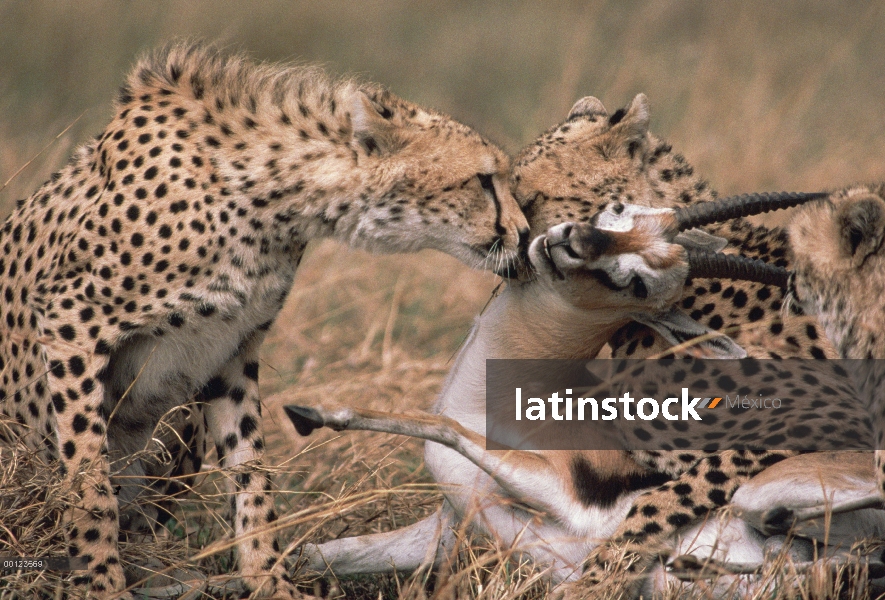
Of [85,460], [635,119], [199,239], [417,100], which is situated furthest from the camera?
[417,100]

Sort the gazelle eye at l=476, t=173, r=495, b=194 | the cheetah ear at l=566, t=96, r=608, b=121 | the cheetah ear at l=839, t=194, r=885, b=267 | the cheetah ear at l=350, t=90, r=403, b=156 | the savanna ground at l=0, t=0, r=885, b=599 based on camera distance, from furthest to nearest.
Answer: the cheetah ear at l=566, t=96, r=608, b=121 → the savanna ground at l=0, t=0, r=885, b=599 → the gazelle eye at l=476, t=173, r=495, b=194 → the cheetah ear at l=350, t=90, r=403, b=156 → the cheetah ear at l=839, t=194, r=885, b=267

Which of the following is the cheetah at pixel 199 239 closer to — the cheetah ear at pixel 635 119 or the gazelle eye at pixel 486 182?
the gazelle eye at pixel 486 182

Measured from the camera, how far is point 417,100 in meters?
8.67

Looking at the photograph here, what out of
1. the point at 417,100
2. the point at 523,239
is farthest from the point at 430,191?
the point at 417,100

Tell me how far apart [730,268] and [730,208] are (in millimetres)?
178

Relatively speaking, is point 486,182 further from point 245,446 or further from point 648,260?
point 245,446

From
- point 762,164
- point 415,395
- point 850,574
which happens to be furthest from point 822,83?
point 850,574

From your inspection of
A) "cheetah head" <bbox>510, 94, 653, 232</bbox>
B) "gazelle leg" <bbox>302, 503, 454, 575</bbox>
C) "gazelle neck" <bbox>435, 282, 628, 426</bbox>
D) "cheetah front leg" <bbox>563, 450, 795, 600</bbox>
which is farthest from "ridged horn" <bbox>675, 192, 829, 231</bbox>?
"gazelle leg" <bbox>302, 503, 454, 575</bbox>

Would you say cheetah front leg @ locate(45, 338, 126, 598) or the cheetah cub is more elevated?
the cheetah cub

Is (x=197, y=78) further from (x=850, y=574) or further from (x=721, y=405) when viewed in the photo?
(x=850, y=574)

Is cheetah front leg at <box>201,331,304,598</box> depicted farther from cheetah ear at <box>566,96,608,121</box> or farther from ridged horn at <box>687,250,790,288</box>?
cheetah ear at <box>566,96,608,121</box>

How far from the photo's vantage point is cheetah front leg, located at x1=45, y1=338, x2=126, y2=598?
118 inches

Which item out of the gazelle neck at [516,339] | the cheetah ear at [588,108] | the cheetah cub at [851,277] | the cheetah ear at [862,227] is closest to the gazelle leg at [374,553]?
the gazelle neck at [516,339]

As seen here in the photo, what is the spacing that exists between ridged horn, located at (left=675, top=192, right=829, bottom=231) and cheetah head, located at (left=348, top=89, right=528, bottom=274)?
492 millimetres
